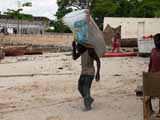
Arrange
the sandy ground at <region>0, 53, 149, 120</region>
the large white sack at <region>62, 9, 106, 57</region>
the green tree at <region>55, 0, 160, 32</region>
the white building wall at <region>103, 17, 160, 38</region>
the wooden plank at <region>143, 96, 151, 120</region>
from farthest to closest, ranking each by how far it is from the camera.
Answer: the green tree at <region>55, 0, 160, 32</region>, the white building wall at <region>103, 17, 160, 38</region>, the large white sack at <region>62, 9, 106, 57</region>, the sandy ground at <region>0, 53, 149, 120</region>, the wooden plank at <region>143, 96, 151, 120</region>

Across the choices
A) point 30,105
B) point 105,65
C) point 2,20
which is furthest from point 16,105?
point 2,20

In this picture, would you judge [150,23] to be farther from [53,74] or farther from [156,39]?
[156,39]

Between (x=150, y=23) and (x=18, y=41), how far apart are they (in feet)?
52.7

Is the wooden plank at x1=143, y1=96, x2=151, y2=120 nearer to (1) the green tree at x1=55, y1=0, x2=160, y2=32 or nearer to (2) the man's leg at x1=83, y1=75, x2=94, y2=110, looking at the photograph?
(2) the man's leg at x1=83, y1=75, x2=94, y2=110

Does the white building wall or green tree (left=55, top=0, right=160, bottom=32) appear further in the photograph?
green tree (left=55, top=0, right=160, bottom=32)

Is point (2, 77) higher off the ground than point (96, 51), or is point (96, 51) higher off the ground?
point (96, 51)

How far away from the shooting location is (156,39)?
8914 mm

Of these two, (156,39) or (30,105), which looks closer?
(156,39)

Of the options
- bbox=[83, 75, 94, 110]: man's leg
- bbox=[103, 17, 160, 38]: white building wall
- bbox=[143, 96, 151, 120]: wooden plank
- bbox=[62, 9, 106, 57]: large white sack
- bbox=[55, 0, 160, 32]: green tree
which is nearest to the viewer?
bbox=[143, 96, 151, 120]: wooden plank

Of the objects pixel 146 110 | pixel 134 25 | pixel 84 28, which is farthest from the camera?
pixel 134 25

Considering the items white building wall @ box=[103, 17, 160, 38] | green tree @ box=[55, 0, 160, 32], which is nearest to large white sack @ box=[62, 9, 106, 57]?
white building wall @ box=[103, 17, 160, 38]

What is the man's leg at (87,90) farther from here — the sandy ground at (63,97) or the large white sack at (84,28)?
the large white sack at (84,28)

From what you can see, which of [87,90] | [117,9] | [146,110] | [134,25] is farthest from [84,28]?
[117,9]

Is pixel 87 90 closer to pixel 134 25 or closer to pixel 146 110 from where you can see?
pixel 146 110
